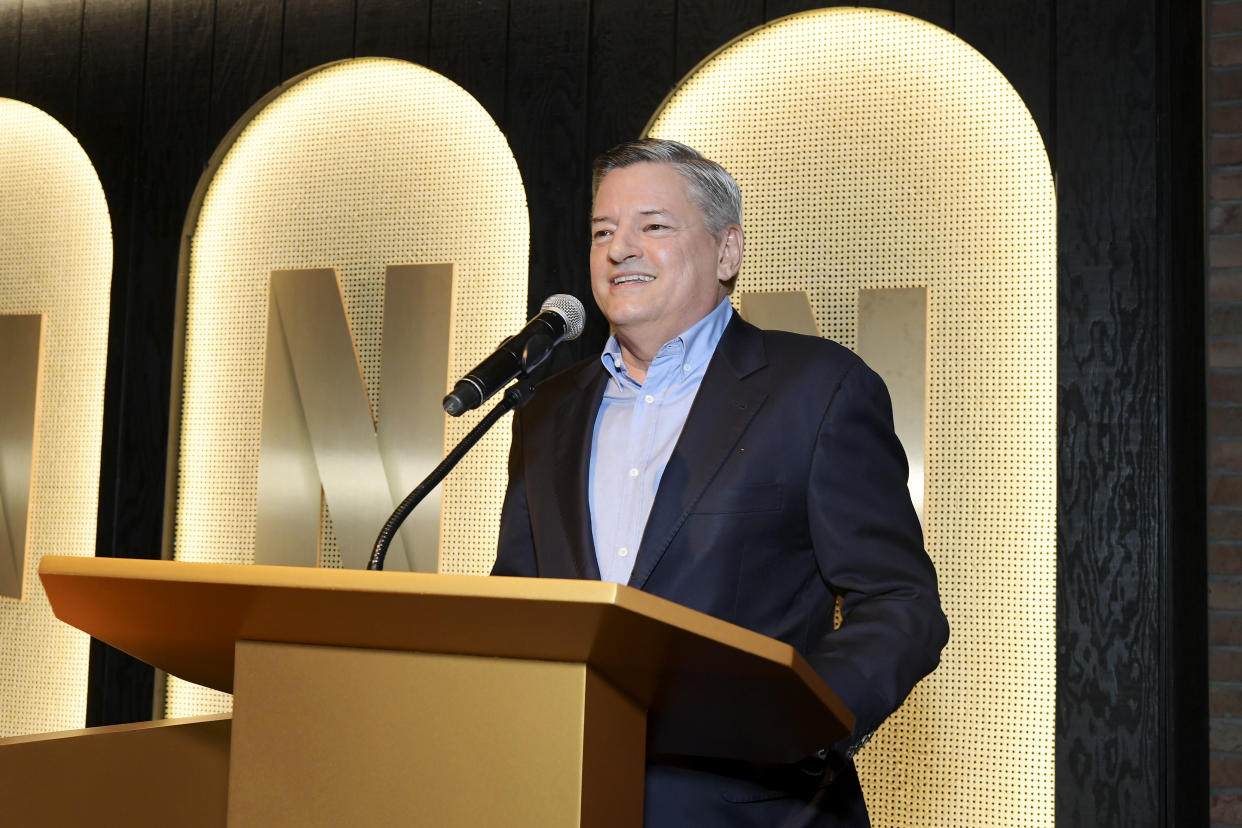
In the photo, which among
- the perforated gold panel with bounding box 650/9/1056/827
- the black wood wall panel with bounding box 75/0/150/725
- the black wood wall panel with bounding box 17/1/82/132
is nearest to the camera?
the perforated gold panel with bounding box 650/9/1056/827

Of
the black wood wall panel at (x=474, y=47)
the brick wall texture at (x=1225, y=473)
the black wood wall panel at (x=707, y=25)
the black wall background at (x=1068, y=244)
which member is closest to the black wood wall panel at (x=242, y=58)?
the black wall background at (x=1068, y=244)

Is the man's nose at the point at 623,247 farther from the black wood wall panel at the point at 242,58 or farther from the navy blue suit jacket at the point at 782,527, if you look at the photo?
the black wood wall panel at the point at 242,58

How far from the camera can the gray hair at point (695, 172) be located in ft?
5.60

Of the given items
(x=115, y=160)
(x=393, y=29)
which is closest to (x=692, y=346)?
(x=393, y=29)

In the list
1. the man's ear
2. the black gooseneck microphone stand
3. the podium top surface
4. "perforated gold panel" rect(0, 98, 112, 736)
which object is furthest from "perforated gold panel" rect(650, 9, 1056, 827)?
"perforated gold panel" rect(0, 98, 112, 736)

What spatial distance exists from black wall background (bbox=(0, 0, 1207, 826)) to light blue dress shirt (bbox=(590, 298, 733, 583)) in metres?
1.02

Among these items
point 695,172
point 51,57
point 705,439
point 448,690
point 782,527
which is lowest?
point 448,690

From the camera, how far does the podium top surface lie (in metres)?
0.79

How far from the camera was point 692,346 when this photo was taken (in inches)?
66.7

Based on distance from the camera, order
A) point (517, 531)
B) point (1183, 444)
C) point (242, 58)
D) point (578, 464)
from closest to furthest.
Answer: point (578, 464) → point (517, 531) → point (1183, 444) → point (242, 58)

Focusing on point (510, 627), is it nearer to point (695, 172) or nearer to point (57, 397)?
point (695, 172)

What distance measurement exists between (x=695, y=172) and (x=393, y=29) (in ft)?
5.32

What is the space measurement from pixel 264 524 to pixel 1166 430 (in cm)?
204

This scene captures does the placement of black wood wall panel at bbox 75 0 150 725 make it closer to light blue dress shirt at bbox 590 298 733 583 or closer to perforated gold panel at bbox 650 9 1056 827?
perforated gold panel at bbox 650 9 1056 827
